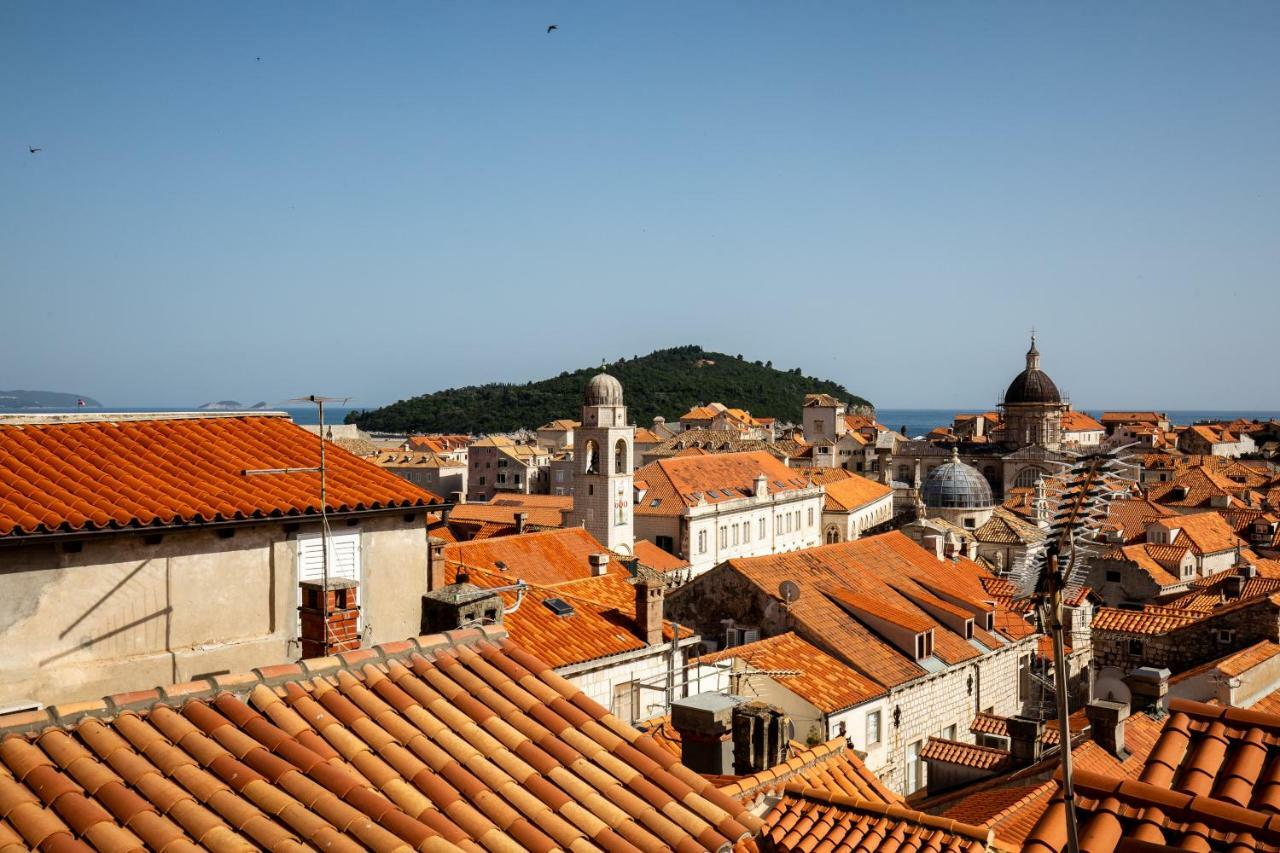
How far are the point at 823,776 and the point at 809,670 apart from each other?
12.1 meters

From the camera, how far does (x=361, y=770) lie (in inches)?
246

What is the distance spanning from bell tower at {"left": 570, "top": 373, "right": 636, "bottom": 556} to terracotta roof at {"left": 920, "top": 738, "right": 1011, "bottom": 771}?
33.0m

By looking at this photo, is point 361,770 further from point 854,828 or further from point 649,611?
point 649,611

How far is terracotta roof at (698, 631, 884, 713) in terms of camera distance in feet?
71.7

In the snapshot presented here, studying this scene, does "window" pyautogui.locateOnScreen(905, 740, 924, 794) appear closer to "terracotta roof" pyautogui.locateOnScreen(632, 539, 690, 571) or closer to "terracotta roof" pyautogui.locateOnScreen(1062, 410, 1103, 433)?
"terracotta roof" pyautogui.locateOnScreen(632, 539, 690, 571)

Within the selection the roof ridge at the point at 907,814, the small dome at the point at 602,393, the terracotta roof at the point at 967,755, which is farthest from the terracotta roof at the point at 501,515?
the roof ridge at the point at 907,814

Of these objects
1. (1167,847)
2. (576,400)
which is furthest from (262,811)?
(576,400)

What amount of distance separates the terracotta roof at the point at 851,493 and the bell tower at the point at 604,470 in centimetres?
2585

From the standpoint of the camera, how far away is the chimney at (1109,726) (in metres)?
16.2

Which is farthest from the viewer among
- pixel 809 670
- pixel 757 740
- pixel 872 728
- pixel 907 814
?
pixel 809 670

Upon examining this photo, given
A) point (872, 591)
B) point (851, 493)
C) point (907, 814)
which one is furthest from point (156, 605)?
point (851, 493)

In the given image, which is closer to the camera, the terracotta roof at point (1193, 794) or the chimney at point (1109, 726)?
the terracotta roof at point (1193, 794)

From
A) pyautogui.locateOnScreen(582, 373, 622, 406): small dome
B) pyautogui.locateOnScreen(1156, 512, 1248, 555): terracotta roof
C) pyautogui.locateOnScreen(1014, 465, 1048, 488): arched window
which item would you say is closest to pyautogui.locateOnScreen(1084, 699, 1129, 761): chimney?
pyautogui.locateOnScreen(1156, 512, 1248, 555): terracotta roof

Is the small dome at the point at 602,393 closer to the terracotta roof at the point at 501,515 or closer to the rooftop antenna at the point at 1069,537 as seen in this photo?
the terracotta roof at the point at 501,515
